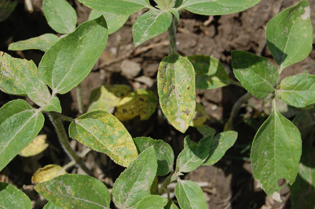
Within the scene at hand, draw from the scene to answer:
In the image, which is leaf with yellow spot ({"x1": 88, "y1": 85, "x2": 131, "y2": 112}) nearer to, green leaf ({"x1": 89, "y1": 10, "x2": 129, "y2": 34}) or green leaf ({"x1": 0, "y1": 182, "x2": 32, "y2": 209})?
green leaf ({"x1": 89, "y1": 10, "x2": 129, "y2": 34})

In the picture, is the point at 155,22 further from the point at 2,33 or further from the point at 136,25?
the point at 2,33

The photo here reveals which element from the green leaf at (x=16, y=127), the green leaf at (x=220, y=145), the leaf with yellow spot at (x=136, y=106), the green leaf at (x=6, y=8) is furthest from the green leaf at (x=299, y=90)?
the green leaf at (x=6, y=8)

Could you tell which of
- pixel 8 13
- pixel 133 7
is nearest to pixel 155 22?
pixel 133 7

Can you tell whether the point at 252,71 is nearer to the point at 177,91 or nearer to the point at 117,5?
the point at 177,91

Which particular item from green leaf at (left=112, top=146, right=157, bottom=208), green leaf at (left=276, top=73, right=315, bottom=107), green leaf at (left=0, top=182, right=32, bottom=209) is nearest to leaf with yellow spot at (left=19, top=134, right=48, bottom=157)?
green leaf at (left=0, top=182, right=32, bottom=209)

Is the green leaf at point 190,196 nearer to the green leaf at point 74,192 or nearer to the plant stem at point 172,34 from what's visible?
the green leaf at point 74,192

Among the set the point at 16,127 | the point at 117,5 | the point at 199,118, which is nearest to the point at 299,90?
the point at 199,118

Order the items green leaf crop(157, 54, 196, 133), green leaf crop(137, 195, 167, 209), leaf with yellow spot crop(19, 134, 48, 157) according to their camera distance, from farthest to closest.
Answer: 1. leaf with yellow spot crop(19, 134, 48, 157)
2. green leaf crop(157, 54, 196, 133)
3. green leaf crop(137, 195, 167, 209)
